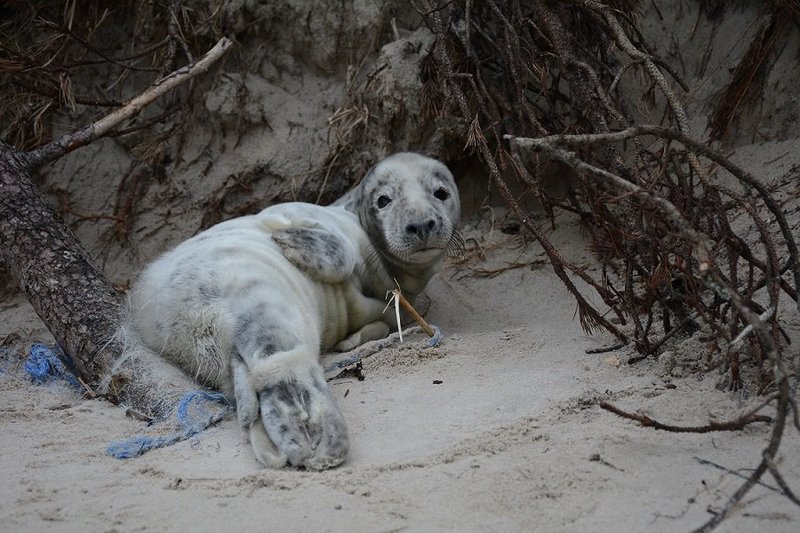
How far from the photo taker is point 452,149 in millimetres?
5477

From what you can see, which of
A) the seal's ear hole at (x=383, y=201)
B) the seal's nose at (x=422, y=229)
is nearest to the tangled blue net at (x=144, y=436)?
the seal's nose at (x=422, y=229)

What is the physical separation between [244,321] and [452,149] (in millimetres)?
2542

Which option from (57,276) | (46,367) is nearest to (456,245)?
(57,276)

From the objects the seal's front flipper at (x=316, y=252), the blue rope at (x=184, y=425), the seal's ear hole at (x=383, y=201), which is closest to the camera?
the blue rope at (x=184, y=425)

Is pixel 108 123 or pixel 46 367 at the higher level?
pixel 108 123

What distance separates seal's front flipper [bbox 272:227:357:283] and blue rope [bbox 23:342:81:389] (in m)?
1.08

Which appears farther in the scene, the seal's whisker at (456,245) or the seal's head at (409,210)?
the seal's whisker at (456,245)

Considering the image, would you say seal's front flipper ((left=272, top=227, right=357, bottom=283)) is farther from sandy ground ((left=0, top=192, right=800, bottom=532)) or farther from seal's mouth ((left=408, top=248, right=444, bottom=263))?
sandy ground ((left=0, top=192, right=800, bottom=532))

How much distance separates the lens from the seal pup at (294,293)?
2871 mm

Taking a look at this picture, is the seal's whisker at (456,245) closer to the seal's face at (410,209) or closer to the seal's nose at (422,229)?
the seal's face at (410,209)

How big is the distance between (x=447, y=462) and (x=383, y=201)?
2.33 metres

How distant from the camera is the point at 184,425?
3.10 m

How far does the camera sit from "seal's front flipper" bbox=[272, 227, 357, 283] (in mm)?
4016

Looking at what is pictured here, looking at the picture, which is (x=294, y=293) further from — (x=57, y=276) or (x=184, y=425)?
(x=57, y=276)
